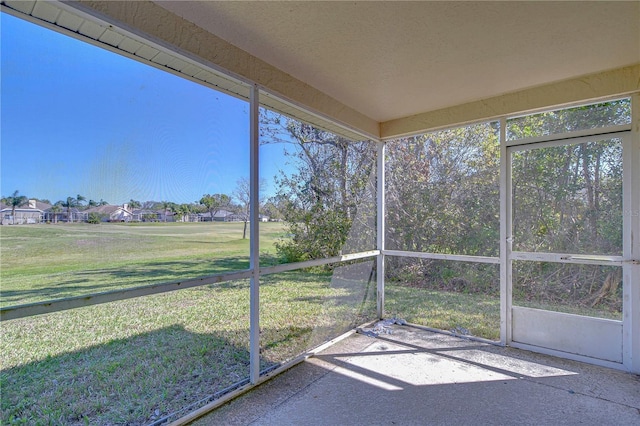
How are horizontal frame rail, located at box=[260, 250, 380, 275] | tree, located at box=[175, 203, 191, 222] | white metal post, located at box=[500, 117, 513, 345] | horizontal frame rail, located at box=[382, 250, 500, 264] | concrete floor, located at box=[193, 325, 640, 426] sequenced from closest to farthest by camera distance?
concrete floor, located at box=[193, 325, 640, 426]
tree, located at box=[175, 203, 191, 222]
horizontal frame rail, located at box=[260, 250, 380, 275]
white metal post, located at box=[500, 117, 513, 345]
horizontal frame rail, located at box=[382, 250, 500, 264]

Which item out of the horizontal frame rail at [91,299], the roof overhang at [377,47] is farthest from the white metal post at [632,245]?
the horizontal frame rail at [91,299]

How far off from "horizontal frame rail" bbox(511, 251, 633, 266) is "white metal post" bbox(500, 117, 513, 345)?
0.10 m

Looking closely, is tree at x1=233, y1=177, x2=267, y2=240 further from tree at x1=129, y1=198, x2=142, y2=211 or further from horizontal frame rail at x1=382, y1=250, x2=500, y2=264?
horizontal frame rail at x1=382, y1=250, x2=500, y2=264

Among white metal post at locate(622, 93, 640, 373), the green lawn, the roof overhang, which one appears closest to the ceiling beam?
the roof overhang

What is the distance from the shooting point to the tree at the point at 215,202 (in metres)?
2.23

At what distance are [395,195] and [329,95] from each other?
5.83 ft

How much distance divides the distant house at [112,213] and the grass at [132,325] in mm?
49

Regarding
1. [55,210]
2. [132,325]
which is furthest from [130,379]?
[55,210]

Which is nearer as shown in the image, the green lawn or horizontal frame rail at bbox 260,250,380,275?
the green lawn

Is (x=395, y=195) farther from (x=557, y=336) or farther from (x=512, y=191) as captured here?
(x=557, y=336)

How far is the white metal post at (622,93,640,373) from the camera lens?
2.53 m

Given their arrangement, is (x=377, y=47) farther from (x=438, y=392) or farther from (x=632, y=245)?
(x=632, y=245)

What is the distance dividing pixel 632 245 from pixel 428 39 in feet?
8.04

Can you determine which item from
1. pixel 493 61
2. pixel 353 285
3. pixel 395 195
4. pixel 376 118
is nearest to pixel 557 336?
pixel 353 285
